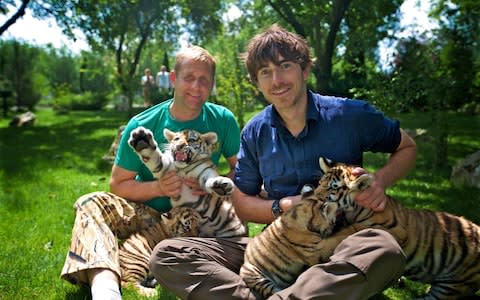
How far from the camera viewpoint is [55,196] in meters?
6.46

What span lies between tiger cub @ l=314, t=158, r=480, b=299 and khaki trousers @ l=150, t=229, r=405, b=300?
0.88ft

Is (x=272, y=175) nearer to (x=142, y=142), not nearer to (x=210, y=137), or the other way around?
(x=210, y=137)

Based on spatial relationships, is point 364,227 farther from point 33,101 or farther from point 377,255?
point 33,101

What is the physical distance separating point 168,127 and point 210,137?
1.23 feet

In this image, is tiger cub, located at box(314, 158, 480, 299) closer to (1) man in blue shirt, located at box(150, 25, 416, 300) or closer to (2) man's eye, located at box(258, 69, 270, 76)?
(1) man in blue shirt, located at box(150, 25, 416, 300)

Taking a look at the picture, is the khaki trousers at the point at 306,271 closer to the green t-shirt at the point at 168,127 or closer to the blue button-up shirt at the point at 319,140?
the blue button-up shirt at the point at 319,140

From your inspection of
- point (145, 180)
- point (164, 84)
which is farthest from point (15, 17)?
point (145, 180)

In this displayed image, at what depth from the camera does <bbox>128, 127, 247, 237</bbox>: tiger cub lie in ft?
10.9

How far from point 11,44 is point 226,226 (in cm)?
2877

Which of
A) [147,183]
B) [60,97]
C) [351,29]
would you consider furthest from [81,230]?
[60,97]

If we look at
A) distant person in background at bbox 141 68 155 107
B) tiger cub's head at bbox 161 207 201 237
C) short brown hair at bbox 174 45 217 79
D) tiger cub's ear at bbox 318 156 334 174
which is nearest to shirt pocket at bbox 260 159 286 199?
tiger cub's ear at bbox 318 156 334 174

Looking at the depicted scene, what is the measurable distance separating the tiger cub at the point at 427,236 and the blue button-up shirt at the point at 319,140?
229mm

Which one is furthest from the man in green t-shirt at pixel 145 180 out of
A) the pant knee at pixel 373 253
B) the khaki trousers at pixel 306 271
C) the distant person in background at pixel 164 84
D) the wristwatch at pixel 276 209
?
the distant person in background at pixel 164 84

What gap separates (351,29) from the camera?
55.0ft
